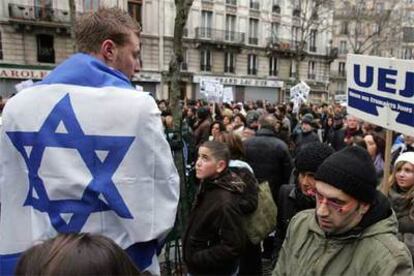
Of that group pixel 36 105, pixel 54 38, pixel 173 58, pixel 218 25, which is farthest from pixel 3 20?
pixel 36 105

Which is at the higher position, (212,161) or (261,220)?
(212,161)

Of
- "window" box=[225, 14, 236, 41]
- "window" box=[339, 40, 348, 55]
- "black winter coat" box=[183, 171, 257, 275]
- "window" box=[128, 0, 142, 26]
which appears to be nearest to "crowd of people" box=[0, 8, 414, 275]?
"black winter coat" box=[183, 171, 257, 275]

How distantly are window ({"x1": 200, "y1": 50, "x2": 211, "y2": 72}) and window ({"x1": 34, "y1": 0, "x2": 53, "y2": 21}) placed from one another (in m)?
12.6

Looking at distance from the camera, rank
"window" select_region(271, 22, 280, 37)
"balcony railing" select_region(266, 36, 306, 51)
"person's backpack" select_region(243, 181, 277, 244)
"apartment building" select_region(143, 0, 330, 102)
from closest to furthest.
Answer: "person's backpack" select_region(243, 181, 277, 244), "apartment building" select_region(143, 0, 330, 102), "balcony railing" select_region(266, 36, 306, 51), "window" select_region(271, 22, 280, 37)

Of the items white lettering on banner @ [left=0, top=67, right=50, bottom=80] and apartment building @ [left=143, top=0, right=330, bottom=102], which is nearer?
white lettering on banner @ [left=0, top=67, right=50, bottom=80]

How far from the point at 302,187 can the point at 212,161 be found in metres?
0.67

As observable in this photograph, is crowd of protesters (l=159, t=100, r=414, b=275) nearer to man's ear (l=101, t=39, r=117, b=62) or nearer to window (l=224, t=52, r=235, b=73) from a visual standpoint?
man's ear (l=101, t=39, r=117, b=62)

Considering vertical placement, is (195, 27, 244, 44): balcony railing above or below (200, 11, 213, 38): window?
below

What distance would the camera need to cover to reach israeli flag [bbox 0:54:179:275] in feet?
Answer: 5.08

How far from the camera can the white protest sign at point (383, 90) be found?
310 centimetres

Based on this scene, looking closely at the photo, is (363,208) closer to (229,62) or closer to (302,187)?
(302,187)

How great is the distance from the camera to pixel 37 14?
28359mm

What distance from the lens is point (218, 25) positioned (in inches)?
1455

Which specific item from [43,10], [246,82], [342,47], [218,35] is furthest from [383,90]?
[342,47]
